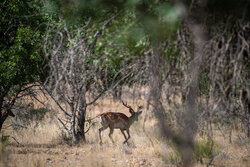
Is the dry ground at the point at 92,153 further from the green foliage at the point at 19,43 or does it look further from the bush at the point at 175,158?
the green foliage at the point at 19,43

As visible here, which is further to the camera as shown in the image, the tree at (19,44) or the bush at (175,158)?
the tree at (19,44)

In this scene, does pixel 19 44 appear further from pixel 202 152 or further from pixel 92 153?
pixel 202 152

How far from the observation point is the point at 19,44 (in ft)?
28.4

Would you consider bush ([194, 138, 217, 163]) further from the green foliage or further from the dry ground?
the green foliage

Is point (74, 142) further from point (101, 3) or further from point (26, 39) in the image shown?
point (101, 3)

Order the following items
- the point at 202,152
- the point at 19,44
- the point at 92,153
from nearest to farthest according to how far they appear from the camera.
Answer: the point at 19,44
the point at 202,152
the point at 92,153

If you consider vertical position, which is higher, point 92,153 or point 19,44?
point 19,44

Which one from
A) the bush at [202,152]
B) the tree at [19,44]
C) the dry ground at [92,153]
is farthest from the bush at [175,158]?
the tree at [19,44]

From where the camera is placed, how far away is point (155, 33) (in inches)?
175

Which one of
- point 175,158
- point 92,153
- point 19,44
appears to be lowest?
point 175,158

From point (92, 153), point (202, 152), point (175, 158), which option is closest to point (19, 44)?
point (92, 153)

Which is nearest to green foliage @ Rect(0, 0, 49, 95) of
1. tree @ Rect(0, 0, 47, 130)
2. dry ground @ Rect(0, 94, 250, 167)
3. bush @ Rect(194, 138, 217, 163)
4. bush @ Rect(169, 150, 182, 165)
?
tree @ Rect(0, 0, 47, 130)

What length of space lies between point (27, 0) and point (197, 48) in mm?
6528

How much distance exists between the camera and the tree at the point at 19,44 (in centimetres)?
859
